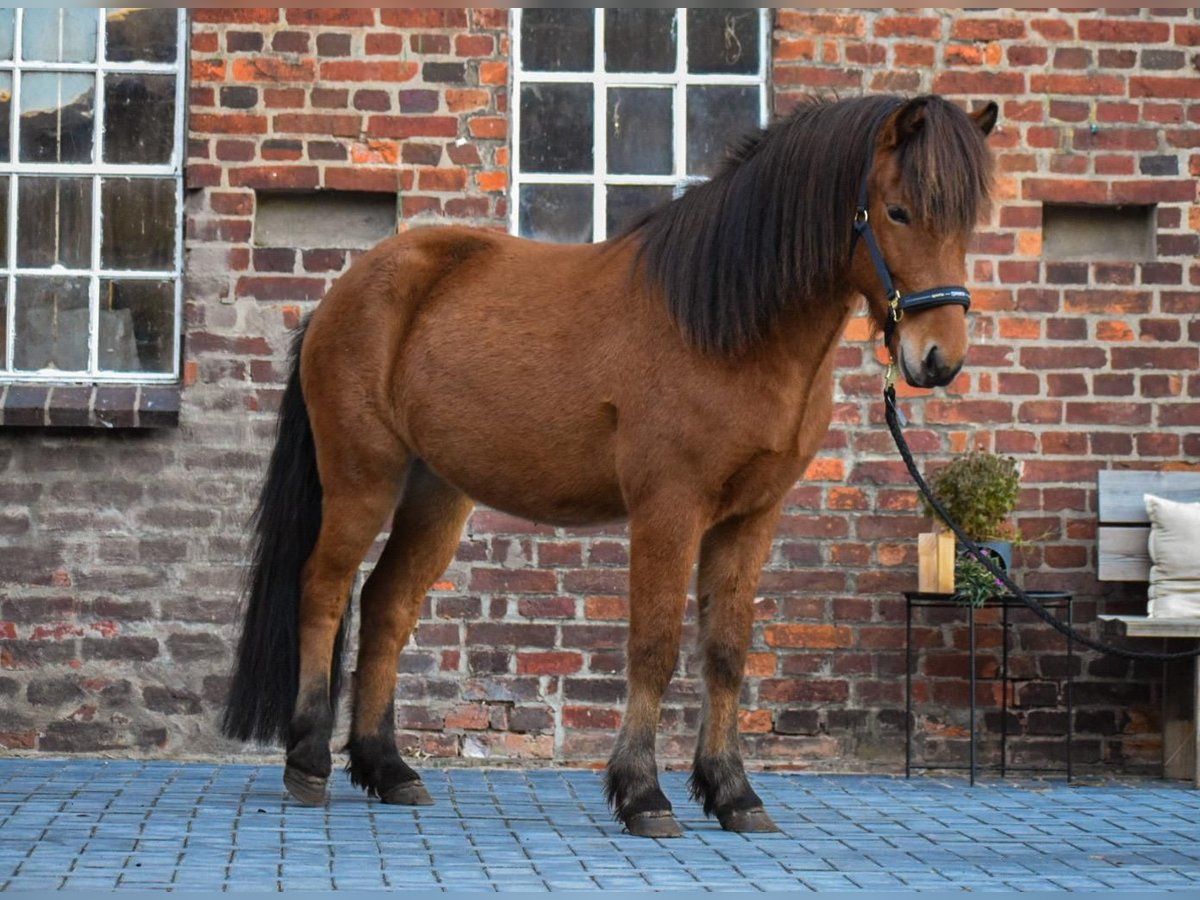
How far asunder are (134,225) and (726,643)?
128 inches

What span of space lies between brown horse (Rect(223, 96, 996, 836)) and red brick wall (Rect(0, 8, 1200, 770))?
1040 millimetres

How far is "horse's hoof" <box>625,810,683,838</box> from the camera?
5.01 meters

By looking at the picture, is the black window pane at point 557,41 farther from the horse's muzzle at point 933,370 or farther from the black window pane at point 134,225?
the horse's muzzle at point 933,370

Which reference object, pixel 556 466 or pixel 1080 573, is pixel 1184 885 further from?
pixel 1080 573

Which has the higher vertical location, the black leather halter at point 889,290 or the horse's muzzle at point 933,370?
the black leather halter at point 889,290

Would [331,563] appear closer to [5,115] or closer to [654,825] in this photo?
[654,825]

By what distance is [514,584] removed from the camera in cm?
699

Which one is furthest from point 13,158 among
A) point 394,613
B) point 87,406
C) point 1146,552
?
point 1146,552

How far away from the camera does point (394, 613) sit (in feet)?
19.2

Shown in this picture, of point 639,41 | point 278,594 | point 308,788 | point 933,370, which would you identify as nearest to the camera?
point 933,370

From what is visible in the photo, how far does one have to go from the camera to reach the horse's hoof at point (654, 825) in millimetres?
5008

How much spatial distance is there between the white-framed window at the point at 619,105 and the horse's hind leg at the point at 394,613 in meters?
1.58

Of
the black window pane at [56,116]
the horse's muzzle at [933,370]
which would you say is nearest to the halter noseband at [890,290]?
the horse's muzzle at [933,370]

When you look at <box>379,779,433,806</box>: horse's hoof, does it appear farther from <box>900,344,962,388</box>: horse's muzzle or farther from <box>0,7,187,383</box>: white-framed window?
<box>0,7,187,383</box>: white-framed window
